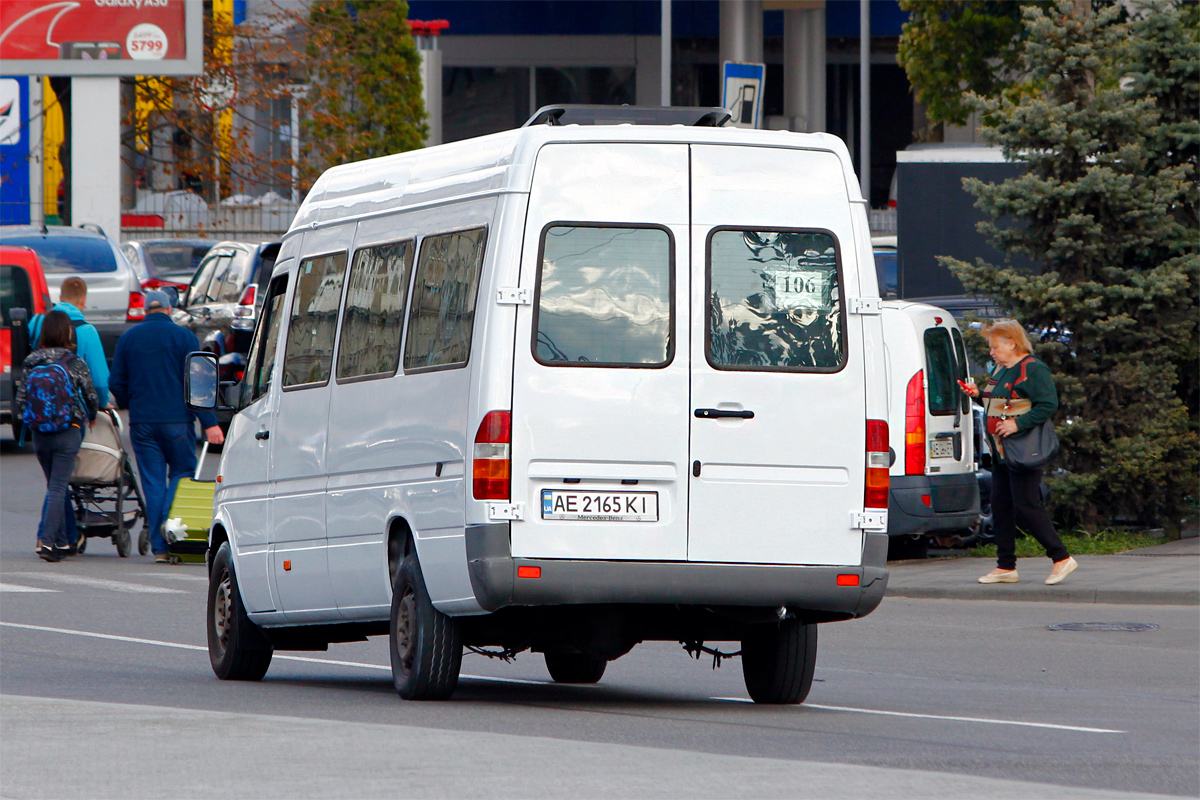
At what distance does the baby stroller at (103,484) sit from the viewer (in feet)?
53.2

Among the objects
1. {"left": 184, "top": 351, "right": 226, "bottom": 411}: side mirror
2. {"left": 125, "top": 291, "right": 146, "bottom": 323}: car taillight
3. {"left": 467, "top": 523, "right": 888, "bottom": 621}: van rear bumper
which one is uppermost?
{"left": 125, "top": 291, "right": 146, "bottom": 323}: car taillight

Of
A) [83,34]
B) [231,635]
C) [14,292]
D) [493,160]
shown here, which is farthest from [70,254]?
[493,160]

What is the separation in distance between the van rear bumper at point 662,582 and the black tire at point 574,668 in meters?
2.18

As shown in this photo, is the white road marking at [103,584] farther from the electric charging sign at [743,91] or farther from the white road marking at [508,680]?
the electric charging sign at [743,91]

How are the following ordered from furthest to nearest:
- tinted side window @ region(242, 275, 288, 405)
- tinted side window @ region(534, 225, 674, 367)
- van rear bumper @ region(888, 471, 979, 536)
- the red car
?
the red car < van rear bumper @ region(888, 471, 979, 536) < tinted side window @ region(242, 275, 288, 405) < tinted side window @ region(534, 225, 674, 367)

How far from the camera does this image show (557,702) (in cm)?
928

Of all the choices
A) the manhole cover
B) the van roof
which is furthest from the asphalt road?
the van roof

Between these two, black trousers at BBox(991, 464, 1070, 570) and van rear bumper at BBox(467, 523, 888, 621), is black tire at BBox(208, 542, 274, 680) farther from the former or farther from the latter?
black trousers at BBox(991, 464, 1070, 570)

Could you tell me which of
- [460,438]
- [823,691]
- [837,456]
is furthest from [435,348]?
[823,691]

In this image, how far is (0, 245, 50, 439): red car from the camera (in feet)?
75.5

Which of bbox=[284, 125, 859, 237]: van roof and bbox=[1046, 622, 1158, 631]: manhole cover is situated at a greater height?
bbox=[284, 125, 859, 237]: van roof

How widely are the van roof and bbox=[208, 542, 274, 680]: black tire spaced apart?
2.04 metres

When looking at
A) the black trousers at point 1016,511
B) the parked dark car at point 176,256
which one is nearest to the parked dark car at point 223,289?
the parked dark car at point 176,256

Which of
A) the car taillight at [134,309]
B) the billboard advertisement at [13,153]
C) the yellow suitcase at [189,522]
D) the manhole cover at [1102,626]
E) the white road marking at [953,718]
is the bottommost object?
the manhole cover at [1102,626]
